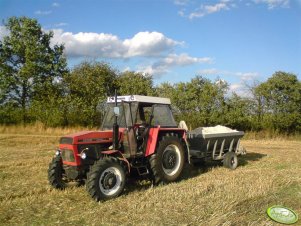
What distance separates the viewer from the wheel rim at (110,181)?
7.74m

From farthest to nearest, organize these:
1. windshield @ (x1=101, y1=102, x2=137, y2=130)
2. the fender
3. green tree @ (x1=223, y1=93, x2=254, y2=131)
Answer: green tree @ (x1=223, y1=93, x2=254, y2=131)
windshield @ (x1=101, y1=102, x2=137, y2=130)
the fender

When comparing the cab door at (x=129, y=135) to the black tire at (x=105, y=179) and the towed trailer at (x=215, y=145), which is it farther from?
the towed trailer at (x=215, y=145)

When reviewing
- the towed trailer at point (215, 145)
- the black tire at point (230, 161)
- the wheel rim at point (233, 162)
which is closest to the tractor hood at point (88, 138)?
the towed trailer at point (215, 145)

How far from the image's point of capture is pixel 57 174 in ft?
27.9

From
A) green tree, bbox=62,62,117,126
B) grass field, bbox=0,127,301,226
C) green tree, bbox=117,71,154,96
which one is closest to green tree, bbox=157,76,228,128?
green tree, bbox=117,71,154,96

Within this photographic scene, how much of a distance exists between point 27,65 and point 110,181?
23525mm

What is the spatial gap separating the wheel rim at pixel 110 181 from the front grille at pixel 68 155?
0.83 m

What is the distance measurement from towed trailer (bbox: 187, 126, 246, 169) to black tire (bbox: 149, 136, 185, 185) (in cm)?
118

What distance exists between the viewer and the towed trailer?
1100 centimetres

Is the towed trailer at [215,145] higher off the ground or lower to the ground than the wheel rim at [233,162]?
higher

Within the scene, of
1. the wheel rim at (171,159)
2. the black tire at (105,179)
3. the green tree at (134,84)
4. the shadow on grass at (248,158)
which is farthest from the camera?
the green tree at (134,84)

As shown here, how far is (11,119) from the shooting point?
90.5ft

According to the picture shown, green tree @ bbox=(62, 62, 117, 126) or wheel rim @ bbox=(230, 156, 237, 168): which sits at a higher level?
green tree @ bbox=(62, 62, 117, 126)

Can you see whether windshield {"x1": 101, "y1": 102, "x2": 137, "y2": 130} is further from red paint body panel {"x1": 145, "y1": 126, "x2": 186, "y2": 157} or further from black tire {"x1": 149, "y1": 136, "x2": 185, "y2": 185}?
black tire {"x1": 149, "y1": 136, "x2": 185, "y2": 185}
